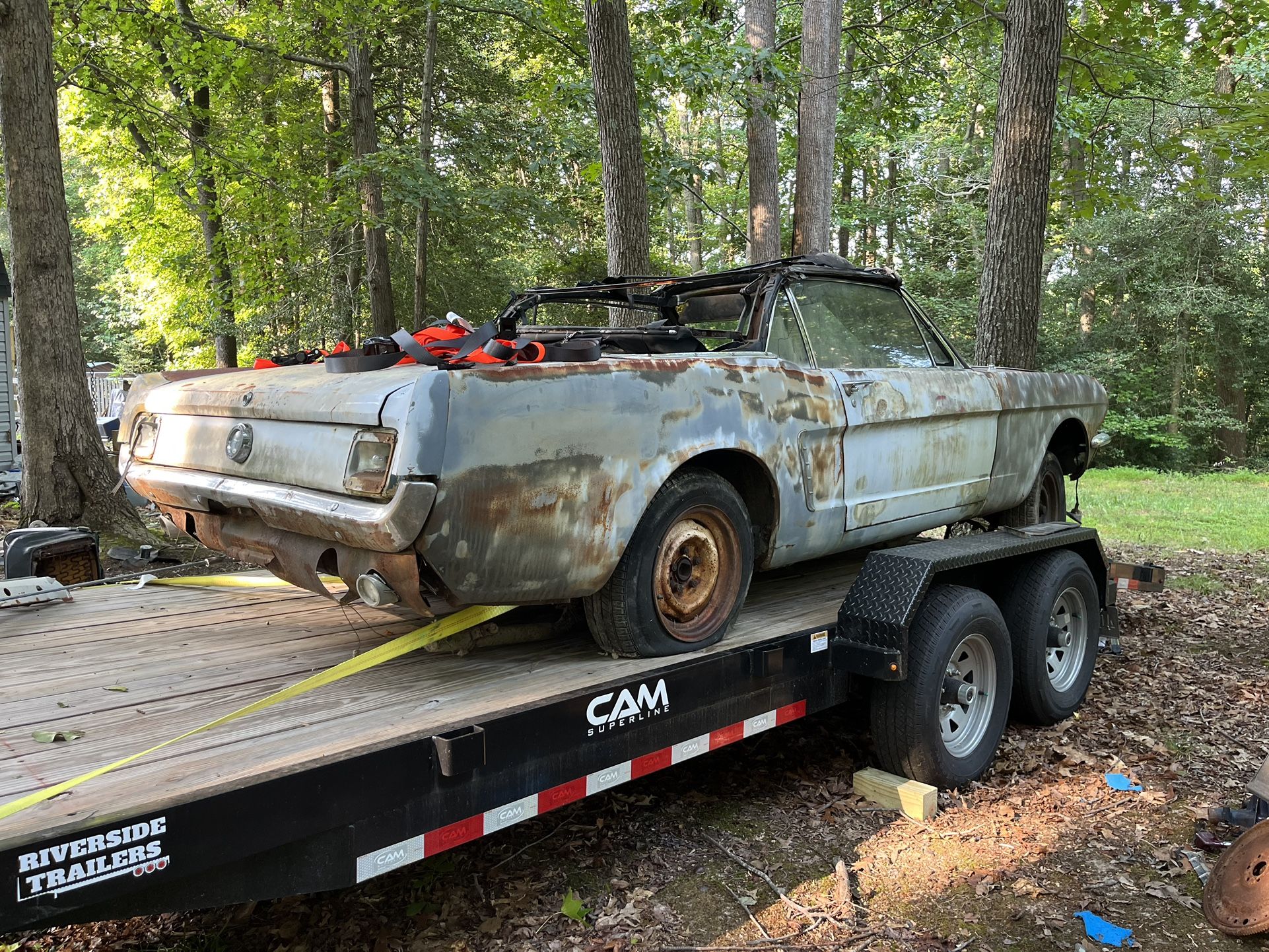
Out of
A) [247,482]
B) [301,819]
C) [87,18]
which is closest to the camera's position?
[301,819]

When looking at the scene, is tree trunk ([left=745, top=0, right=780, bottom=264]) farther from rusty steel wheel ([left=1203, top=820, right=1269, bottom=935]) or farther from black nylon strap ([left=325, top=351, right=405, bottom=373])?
rusty steel wheel ([left=1203, top=820, right=1269, bottom=935])

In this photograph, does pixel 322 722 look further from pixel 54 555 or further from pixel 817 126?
pixel 817 126

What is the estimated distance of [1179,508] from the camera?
498 inches

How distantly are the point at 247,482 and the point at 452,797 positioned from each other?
1.28m

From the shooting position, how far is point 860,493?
4047 millimetres

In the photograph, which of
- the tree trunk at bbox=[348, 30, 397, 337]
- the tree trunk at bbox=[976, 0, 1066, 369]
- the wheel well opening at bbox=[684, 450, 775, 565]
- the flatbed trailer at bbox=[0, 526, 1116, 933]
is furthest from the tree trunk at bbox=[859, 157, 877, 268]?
the flatbed trailer at bbox=[0, 526, 1116, 933]

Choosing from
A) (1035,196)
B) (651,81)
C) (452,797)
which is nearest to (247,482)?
(452,797)

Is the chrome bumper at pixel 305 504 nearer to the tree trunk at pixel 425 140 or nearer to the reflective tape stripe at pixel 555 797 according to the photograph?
the reflective tape stripe at pixel 555 797

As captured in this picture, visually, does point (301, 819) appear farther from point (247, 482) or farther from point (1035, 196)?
point (1035, 196)

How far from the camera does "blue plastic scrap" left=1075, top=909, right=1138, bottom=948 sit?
288 centimetres

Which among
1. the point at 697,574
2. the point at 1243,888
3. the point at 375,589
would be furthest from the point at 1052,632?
the point at 375,589

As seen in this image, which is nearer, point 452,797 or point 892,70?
point 452,797

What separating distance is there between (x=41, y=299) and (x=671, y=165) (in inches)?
235

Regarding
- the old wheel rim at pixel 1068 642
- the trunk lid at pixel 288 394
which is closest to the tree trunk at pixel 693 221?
the old wheel rim at pixel 1068 642
